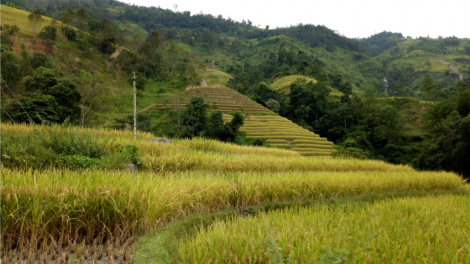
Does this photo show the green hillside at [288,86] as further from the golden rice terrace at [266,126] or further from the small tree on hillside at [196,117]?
the small tree on hillside at [196,117]

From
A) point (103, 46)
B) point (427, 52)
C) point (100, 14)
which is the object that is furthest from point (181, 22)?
point (427, 52)

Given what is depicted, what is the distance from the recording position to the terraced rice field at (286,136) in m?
27.6

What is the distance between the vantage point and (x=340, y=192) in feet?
22.5

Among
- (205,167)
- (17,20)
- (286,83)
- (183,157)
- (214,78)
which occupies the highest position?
(17,20)

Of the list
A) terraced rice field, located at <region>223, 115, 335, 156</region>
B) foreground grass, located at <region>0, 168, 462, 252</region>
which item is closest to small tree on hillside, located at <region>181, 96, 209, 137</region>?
terraced rice field, located at <region>223, 115, 335, 156</region>

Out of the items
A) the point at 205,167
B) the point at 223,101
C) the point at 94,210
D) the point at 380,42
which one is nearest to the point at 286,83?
the point at 223,101

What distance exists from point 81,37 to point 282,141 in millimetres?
48197

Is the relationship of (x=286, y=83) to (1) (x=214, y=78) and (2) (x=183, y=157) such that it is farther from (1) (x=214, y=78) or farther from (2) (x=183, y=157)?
(2) (x=183, y=157)

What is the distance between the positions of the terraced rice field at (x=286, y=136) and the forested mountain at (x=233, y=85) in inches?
117

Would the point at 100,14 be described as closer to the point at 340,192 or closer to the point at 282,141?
the point at 282,141

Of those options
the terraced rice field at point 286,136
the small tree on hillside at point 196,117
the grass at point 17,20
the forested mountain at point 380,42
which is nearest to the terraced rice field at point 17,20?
the grass at point 17,20

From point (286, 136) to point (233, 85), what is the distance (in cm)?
3168

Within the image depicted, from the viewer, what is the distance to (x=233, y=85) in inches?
2308

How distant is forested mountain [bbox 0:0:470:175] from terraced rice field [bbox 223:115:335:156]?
298cm
